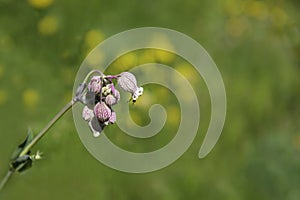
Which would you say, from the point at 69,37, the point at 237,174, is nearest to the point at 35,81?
the point at 69,37

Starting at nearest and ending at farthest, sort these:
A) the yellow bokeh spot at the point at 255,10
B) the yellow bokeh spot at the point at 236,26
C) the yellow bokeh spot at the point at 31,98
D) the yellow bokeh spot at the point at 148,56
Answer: the yellow bokeh spot at the point at 31,98, the yellow bokeh spot at the point at 148,56, the yellow bokeh spot at the point at 236,26, the yellow bokeh spot at the point at 255,10

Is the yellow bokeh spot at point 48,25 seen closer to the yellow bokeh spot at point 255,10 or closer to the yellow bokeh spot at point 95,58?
the yellow bokeh spot at point 95,58

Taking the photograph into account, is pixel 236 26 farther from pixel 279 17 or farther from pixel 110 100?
pixel 110 100

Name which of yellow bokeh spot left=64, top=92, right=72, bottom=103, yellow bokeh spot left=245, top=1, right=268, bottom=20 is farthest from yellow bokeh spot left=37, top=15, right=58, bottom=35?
yellow bokeh spot left=245, top=1, right=268, bottom=20

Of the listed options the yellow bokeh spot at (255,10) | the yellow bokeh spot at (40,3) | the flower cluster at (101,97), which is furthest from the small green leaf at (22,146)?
the yellow bokeh spot at (255,10)

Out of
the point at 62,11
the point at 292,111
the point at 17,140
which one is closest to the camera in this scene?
the point at 17,140

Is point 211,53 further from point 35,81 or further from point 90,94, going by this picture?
point 90,94
